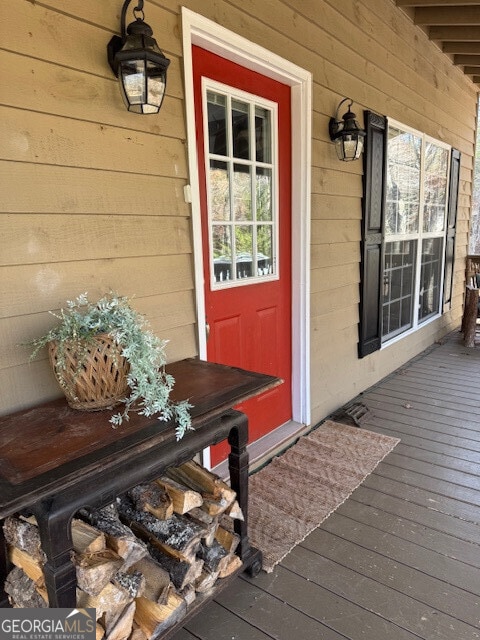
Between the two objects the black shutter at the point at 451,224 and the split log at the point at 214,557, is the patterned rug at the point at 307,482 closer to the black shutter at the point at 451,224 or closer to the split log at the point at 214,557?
the split log at the point at 214,557

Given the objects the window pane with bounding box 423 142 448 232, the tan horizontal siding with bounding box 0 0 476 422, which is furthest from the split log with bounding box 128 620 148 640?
the window pane with bounding box 423 142 448 232

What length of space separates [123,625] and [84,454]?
526 millimetres

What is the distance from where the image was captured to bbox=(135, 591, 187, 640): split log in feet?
4.04

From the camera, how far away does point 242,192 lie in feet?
7.45

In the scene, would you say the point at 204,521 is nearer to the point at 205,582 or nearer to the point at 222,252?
the point at 205,582

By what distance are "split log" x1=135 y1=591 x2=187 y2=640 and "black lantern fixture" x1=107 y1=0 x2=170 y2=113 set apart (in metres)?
1.55

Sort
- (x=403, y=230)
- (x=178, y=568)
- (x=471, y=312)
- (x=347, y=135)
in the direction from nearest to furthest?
1. (x=178, y=568)
2. (x=347, y=135)
3. (x=403, y=230)
4. (x=471, y=312)

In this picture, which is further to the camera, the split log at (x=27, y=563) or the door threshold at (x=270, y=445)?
the door threshold at (x=270, y=445)

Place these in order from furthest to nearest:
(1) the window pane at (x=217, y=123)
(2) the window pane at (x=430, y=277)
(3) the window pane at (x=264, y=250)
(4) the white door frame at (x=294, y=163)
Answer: (2) the window pane at (x=430, y=277)
(3) the window pane at (x=264, y=250)
(1) the window pane at (x=217, y=123)
(4) the white door frame at (x=294, y=163)

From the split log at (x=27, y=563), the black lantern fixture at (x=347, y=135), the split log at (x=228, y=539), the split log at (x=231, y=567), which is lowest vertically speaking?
the split log at (x=231, y=567)

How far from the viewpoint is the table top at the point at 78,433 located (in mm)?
972

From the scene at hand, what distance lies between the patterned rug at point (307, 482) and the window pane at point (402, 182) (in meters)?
1.88

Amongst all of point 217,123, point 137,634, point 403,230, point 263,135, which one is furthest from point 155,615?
point 403,230

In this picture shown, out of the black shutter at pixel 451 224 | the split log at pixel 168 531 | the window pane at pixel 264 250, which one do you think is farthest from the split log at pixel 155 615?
the black shutter at pixel 451 224
